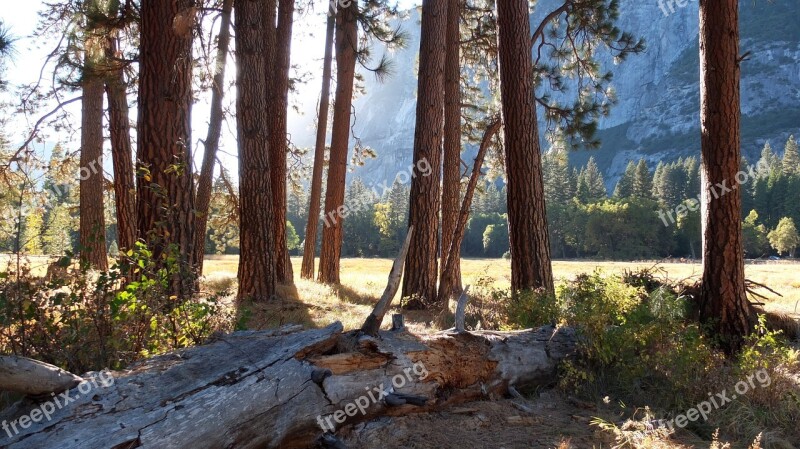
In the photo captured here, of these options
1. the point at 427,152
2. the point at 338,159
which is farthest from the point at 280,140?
the point at 427,152

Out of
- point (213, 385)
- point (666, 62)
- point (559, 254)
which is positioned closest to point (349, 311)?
point (213, 385)

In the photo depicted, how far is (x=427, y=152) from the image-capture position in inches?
327

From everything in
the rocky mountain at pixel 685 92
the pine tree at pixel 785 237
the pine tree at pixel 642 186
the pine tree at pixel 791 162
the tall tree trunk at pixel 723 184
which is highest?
the rocky mountain at pixel 685 92

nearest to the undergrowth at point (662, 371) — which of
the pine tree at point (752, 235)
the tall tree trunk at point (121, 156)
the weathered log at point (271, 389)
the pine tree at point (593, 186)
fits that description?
the weathered log at point (271, 389)

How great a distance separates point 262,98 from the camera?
808cm

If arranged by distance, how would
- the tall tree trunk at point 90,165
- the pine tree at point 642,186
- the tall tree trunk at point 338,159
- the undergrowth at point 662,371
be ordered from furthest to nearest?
1. the pine tree at point 642,186
2. the tall tree trunk at point 338,159
3. the tall tree trunk at point 90,165
4. the undergrowth at point 662,371

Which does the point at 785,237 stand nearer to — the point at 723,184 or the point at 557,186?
the point at 557,186

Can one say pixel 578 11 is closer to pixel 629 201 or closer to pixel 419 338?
pixel 419 338

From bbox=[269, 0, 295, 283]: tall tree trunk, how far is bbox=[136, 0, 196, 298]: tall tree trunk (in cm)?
458

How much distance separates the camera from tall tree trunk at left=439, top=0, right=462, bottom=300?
10680mm

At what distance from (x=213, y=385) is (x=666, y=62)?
223451 mm

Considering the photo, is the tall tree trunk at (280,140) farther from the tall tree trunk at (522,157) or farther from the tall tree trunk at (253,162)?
the tall tree trunk at (522,157)

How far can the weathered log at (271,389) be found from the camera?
225cm

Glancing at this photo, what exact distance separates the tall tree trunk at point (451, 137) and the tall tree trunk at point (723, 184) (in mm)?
5322
